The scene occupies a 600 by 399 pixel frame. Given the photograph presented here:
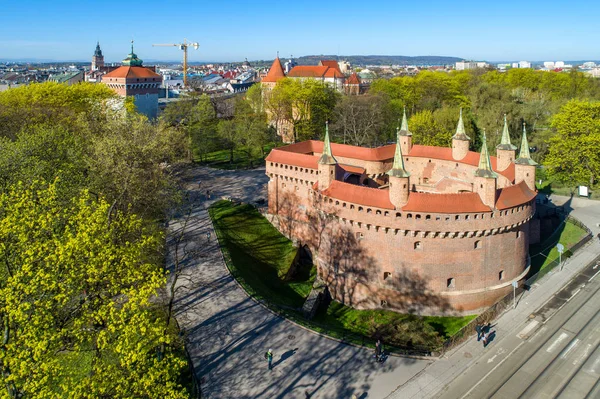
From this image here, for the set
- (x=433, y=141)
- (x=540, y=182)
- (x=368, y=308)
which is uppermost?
(x=433, y=141)

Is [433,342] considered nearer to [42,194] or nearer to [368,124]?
[42,194]

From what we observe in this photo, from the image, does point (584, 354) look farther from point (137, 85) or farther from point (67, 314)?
point (137, 85)

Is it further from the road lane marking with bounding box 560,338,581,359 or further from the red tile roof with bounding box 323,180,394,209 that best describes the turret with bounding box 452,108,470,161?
the road lane marking with bounding box 560,338,581,359

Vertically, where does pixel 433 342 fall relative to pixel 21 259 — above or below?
below

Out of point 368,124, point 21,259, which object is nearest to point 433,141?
point 368,124

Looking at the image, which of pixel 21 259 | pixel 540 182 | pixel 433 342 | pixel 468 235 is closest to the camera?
pixel 21 259

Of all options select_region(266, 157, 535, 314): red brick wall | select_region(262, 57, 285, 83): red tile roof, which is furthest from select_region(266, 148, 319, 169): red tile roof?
select_region(262, 57, 285, 83): red tile roof

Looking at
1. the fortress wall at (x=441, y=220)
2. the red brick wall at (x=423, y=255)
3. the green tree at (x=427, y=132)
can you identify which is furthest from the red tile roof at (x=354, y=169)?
the green tree at (x=427, y=132)
